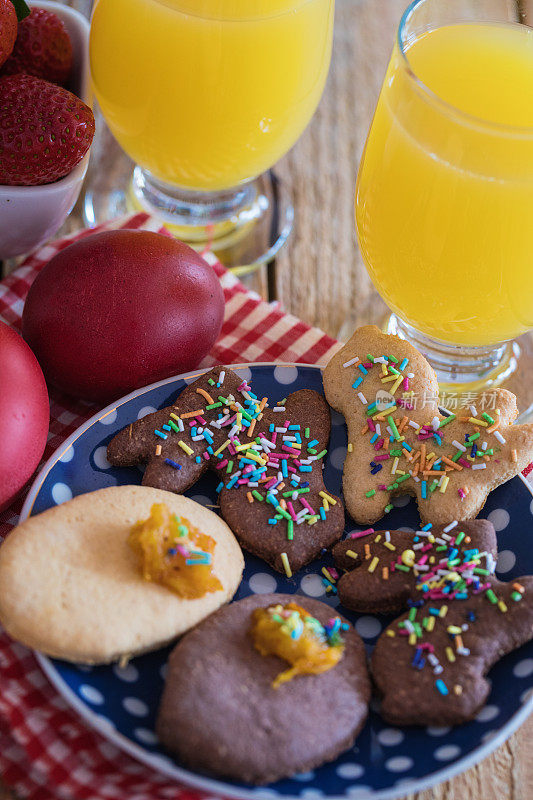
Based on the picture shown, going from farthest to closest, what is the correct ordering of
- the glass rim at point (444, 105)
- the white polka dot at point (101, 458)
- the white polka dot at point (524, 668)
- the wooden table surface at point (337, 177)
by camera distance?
the wooden table surface at point (337, 177), the white polka dot at point (101, 458), the glass rim at point (444, 105), the white polka dot at point (524, 668)

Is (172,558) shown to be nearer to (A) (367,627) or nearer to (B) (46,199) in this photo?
(A) (367,627)

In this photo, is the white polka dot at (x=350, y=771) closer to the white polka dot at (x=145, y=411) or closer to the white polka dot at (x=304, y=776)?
the white polka dot at (x=304, y=776)

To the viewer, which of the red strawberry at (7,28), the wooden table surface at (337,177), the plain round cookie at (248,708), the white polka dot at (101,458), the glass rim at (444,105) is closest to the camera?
the plain round cookie at (248,708)

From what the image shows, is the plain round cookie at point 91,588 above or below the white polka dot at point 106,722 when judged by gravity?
above

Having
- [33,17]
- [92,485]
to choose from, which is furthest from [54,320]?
[33,17]

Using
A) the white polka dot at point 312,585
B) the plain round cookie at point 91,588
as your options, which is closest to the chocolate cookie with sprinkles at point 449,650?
the white polka dot at point 312,585

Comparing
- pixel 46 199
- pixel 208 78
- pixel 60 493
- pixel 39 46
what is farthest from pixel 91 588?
pixel 39 46
